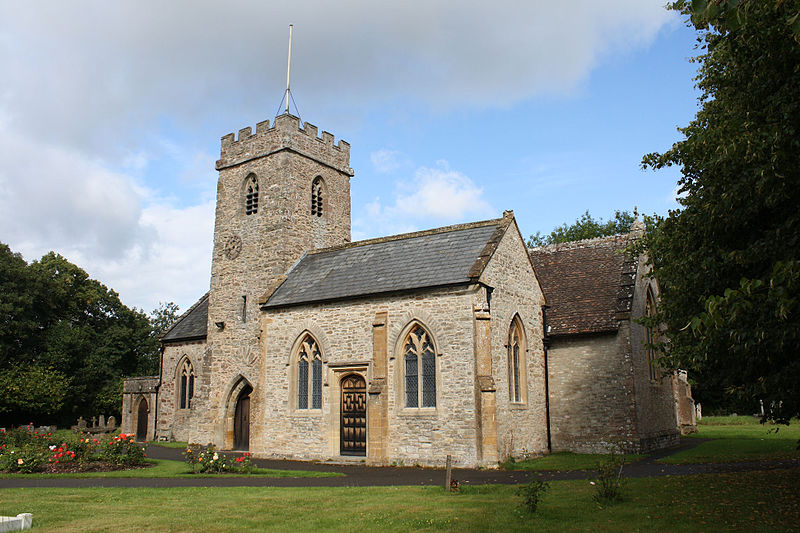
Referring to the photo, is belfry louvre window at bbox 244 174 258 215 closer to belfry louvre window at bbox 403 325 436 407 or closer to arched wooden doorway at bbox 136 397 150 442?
belfry louvre window at bbox 403 325 436 407

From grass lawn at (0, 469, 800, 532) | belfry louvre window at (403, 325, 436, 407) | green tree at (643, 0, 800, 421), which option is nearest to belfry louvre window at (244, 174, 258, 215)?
belfry louvre window at (403, 325, 436, 407)

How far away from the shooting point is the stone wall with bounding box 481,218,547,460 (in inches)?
840

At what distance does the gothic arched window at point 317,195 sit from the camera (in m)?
30.5

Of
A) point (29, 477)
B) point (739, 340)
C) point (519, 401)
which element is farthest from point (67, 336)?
point (739, 340)

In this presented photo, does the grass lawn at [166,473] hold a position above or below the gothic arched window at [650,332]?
below

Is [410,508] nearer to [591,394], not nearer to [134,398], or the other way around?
[591,394]

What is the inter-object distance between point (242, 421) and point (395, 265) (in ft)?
35.7

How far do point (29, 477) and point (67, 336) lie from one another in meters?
32.7

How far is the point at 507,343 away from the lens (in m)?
22.4

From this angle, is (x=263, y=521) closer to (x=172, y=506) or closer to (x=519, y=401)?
(x=172, y=506)

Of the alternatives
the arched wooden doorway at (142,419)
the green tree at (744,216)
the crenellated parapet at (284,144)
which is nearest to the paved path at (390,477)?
the green tree at (744,216)

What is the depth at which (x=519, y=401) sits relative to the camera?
2303 centimetres

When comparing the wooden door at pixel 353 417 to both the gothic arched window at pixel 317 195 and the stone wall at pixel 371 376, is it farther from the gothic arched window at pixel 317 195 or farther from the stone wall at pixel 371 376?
the gothic arched window at pixel 317 195

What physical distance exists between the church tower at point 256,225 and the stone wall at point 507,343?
10.5m
